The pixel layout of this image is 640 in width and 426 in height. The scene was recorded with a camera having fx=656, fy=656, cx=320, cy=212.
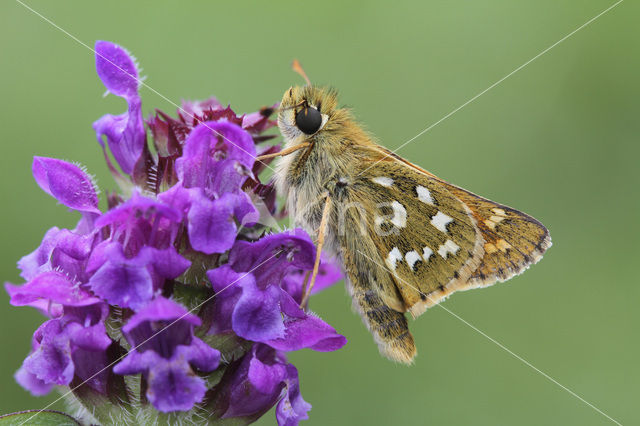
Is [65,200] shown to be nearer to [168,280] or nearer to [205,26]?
[168,280]

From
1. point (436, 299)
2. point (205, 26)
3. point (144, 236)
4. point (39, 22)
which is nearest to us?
point (144, 236)

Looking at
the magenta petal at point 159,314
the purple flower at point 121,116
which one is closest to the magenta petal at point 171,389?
the magenta petal at point 159,314

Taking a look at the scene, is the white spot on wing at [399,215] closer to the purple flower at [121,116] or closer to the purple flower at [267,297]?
the purple flower at [267,297]

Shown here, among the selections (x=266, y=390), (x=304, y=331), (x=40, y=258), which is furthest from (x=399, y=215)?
(x=40, y=258)

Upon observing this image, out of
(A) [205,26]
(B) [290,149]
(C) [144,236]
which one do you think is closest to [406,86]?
(A) [205,26]

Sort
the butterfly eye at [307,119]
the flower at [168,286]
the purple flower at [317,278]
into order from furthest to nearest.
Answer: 1. the butterfly eye at [307,119]
2. the purple flower at [317,278]
3. the flower at [168,286]
